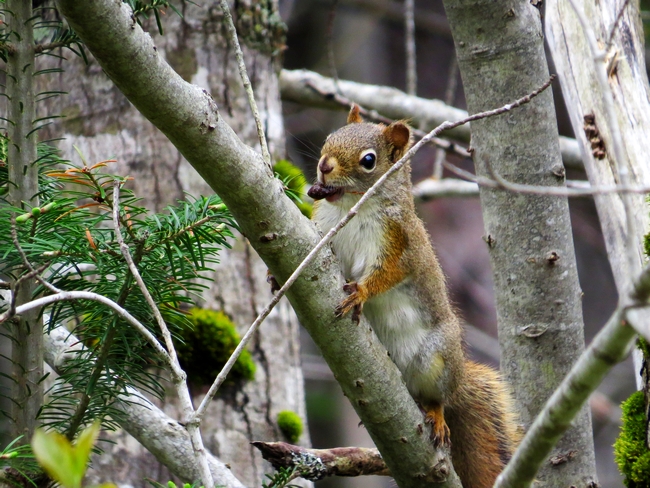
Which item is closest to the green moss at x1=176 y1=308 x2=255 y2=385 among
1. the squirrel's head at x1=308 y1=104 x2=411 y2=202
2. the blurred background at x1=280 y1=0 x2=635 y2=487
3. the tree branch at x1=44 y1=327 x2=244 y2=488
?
the squirrel's head at x1=308 y1=104 x2=411 y2=202

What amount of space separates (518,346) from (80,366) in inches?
68.1

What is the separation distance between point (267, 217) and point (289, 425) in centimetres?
195

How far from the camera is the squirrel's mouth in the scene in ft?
8.85

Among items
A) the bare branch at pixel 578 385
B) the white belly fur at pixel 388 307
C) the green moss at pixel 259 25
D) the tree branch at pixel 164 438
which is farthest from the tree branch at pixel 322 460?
the green moss at pixel 259 25

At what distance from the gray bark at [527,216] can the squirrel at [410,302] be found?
0.64 feet

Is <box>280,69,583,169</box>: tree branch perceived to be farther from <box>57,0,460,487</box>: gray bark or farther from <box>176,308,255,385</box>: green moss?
<box>57,0,460,487</box>: gray bark

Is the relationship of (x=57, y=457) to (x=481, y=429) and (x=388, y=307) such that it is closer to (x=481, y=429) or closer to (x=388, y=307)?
(x=388, y=307)

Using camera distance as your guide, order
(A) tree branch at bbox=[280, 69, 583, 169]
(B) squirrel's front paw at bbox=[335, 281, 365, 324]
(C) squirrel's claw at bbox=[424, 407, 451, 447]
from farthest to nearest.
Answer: (A) tree branch at bbox=[280, 69, 583, 169], (C) squirrel's claw at bbox=[424, 407, 451, 447], (B) squirrel's front paw at bbox=[335, 281, 365, 324]

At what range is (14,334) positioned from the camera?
70.5 inches

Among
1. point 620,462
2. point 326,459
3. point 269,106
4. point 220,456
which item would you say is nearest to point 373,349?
point 326,459

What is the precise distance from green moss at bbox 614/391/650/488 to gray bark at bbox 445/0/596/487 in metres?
0.49

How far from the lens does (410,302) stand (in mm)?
2742

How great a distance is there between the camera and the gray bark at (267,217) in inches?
56.4

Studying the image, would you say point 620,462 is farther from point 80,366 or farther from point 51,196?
point 51,196
